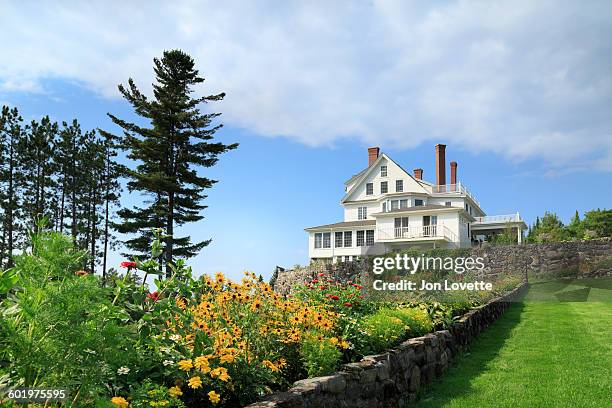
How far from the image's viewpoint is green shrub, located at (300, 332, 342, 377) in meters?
4.00

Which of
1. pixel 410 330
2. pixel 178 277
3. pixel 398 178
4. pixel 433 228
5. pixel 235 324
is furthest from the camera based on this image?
pixel 398 178

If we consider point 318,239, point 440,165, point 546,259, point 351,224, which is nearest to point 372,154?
point 440,165

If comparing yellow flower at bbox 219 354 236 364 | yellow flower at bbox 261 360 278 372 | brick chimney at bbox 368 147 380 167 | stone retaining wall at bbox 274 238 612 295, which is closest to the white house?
brick chimney at bbox 368 147 380 167

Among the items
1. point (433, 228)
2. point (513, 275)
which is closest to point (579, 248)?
point (513, 275)

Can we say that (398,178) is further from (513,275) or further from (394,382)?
(394,382)

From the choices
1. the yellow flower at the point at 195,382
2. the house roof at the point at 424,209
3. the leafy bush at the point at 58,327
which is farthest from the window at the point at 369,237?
the leafy bush at the point at 58,327

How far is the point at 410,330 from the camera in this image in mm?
6621

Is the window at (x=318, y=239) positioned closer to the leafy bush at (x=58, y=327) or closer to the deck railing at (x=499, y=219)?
the deck railing at (x=499, y=219)

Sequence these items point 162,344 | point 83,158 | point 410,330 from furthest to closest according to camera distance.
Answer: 1. point 83,158
2. point 410,330
3. point 162,344

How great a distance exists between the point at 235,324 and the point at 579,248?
27866mm

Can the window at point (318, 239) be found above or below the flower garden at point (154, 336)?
above

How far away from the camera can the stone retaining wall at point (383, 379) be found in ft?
11.4

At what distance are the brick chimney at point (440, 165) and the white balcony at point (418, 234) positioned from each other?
4604 mm

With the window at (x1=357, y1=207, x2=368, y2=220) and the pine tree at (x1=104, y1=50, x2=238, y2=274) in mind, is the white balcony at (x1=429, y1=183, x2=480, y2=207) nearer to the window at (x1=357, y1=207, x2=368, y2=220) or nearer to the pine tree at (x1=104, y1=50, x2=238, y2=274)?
the window at (x1=357, y1=207, x2=368, y2=220)
